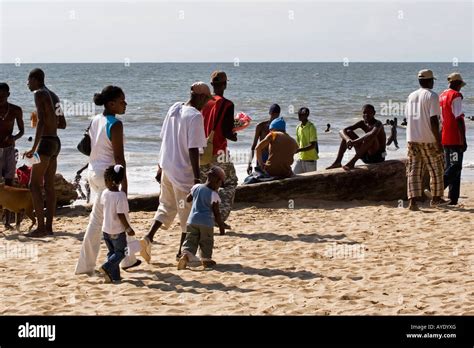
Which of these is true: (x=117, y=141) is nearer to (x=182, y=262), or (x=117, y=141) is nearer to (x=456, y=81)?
(x=182, y=262)

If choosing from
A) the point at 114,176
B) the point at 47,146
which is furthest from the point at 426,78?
the point at 114,176

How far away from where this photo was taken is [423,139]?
35.7ft

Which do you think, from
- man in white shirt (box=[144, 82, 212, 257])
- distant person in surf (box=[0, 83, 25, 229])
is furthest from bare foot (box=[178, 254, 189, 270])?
distant person in surf (box=[0, 83, 25, 229])

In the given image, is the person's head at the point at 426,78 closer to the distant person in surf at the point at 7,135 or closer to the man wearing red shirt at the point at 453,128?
the man wearing red shirt at the point at 453,128

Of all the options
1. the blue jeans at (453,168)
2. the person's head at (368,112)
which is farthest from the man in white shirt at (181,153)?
the blue jeans at (453,168)

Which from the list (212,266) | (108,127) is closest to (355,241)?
(212,266)

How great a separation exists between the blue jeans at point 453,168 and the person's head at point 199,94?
4.64 meters

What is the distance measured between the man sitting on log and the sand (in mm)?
1238

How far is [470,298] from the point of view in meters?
6.73

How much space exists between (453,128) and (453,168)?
1.78 feet

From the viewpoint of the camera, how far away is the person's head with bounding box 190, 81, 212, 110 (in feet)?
25.8

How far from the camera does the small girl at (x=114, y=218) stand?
7211 mm

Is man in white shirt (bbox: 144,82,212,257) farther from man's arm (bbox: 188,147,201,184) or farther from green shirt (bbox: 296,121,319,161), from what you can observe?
green shirt (bbox: 296,121,319,161)

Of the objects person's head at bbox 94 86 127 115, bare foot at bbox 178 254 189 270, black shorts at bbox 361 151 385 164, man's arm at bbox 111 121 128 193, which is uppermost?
person's head at bbox 94 86 127 115
